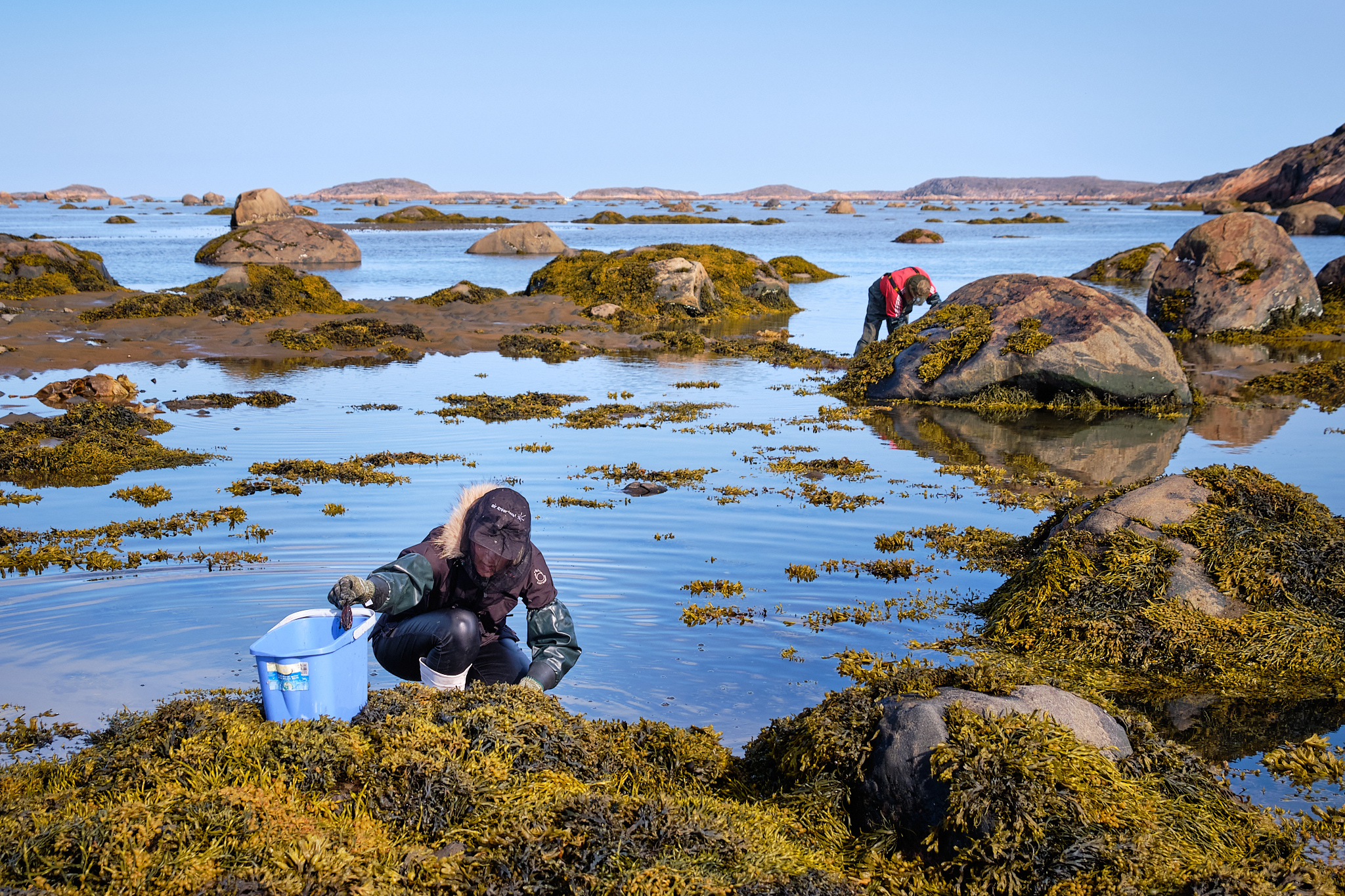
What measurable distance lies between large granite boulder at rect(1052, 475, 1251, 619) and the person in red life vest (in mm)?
9932

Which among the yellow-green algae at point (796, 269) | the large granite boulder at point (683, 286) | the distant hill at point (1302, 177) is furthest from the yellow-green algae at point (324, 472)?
the distant hill at point (1302, 177)

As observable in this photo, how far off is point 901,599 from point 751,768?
2.94 m

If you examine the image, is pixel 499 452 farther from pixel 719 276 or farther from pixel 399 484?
pixel 719 276

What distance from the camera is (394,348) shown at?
67.9 ft

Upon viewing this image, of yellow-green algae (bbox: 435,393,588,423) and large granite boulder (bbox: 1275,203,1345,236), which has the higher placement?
large granite boulder (bbox: 1275,203,1345,236)

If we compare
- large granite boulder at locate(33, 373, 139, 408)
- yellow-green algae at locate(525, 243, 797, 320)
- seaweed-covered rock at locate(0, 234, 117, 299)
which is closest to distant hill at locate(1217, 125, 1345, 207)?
yellow-green algae at locate(525, 243, 797, 320)

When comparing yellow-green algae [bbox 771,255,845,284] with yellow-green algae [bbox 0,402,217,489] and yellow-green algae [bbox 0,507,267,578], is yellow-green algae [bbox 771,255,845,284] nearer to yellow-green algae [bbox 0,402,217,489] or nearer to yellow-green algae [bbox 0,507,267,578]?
yellow-green algae [bbox 0,402,217,489]

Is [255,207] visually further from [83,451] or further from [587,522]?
[587,522]

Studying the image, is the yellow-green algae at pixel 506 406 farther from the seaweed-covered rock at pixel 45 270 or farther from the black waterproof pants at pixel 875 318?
the seaweed-covered rock at pixel 45 270

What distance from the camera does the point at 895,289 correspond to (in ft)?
57.8

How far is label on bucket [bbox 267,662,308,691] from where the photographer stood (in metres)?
4.47

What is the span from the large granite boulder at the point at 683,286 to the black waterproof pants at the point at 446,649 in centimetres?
2233

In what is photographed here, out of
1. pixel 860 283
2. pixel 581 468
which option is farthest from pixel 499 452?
pixel 860 283

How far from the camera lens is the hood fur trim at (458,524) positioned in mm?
5340
